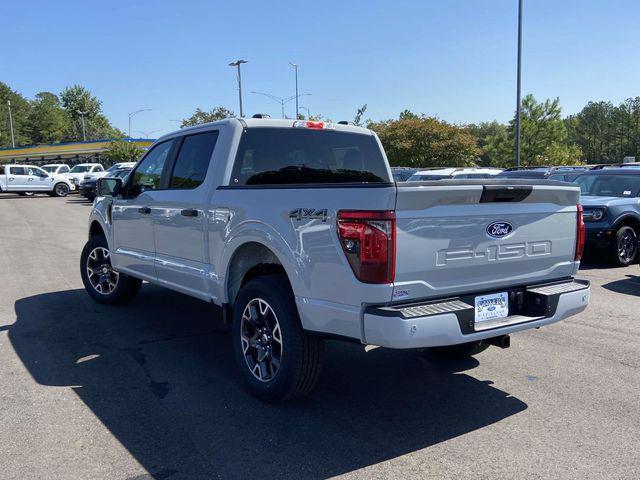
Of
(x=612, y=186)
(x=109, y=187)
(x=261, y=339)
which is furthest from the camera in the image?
(x=612, y=186)

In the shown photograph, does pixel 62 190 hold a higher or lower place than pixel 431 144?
lower

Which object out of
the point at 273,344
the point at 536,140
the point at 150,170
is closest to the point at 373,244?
the point at 273,344

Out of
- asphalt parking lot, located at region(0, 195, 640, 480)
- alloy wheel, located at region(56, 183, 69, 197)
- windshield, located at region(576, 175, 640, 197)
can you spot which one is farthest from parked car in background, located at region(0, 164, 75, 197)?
windshield, located at region(576, 175, 640, 197)

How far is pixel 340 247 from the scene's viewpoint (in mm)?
3486

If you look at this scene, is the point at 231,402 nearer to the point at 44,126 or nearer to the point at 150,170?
the point at 150,170

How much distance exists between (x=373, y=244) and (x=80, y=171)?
122 feet

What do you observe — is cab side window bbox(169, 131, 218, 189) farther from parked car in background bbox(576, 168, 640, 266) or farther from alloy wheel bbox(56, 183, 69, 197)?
alloy wheel bbox(56, 183, 69, 197)

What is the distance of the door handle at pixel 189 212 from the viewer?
4.97 metres

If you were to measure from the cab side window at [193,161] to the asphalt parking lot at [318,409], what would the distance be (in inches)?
61.6

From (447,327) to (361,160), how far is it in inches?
97.1

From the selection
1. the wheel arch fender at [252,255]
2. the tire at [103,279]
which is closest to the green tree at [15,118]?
the tire at [103,279]

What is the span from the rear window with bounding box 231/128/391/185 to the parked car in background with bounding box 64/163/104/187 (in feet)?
107

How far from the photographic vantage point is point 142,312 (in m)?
6.88

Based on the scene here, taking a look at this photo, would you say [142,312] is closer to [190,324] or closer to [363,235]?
[190,324]
